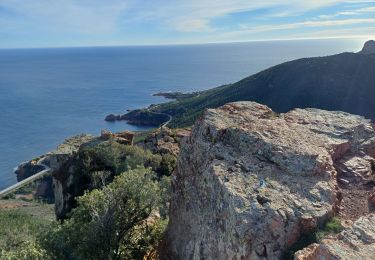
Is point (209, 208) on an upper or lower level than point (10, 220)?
upper

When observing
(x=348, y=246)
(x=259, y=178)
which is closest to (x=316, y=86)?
(x=259, y=178)

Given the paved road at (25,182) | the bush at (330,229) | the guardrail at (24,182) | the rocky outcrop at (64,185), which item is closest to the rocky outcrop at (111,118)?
the paved road at (25,182)

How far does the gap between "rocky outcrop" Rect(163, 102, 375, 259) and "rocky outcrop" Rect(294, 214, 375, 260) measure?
105 cm

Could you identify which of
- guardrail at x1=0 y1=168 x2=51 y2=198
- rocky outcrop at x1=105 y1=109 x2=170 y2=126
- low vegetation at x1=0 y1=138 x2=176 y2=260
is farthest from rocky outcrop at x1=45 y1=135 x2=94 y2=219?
rocky outcrop at x1=105 y1=109 x2=170 y2=126

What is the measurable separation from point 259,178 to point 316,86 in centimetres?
10438

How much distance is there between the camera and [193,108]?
142750 millimetres

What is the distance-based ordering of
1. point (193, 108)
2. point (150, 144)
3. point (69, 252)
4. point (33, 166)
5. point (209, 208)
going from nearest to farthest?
1. point (209, 208)
2. point (69, 252)
3. point (150, 144)
4. point (33, 166)
5. point (193, 108)

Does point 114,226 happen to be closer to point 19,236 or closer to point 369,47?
point 19,236

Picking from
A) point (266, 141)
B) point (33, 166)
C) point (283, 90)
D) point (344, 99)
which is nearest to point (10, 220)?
point (266, 141)

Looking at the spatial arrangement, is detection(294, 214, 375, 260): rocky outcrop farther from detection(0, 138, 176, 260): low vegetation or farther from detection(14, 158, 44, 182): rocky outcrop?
detection(14, 158, 44, 182): rocky outcrop

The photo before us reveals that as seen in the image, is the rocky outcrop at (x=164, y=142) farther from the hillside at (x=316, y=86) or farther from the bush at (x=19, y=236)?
the hillside at (x=316, y=86)

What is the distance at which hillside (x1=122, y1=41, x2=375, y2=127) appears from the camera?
329 feet

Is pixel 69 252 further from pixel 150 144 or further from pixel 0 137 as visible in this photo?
pixel 0 137

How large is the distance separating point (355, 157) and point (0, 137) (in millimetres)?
120935
